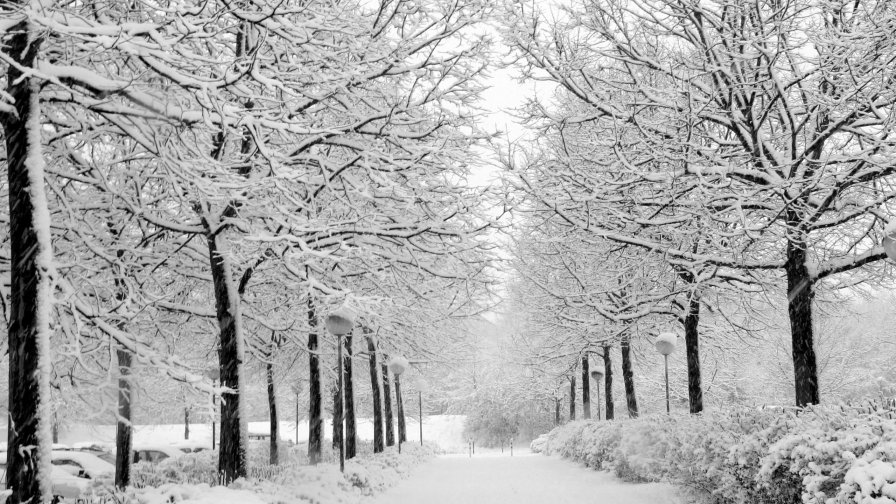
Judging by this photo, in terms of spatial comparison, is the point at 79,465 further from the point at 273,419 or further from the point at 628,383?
the point at 628,383

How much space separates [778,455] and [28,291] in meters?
6.76

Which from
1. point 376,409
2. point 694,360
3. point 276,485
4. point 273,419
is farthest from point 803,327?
point 376,409

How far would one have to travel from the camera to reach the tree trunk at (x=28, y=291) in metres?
4.95

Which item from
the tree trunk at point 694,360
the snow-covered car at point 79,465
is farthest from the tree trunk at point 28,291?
the snow-covered car at point 79,465

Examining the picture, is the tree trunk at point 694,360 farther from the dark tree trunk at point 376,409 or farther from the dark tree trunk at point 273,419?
the dark tree trunk at point 273,419

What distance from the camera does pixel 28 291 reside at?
202 inches

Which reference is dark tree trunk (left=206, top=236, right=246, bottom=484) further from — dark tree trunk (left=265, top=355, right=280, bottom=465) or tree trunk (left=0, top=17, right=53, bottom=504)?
dark tree trunk (left=265, top=355, right=280, bottom=465)

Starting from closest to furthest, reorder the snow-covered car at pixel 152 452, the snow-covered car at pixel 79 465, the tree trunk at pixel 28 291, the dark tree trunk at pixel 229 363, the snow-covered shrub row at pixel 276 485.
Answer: the tree trunk at pixel 28 291 < the snow-covered shrub row at pixel 276 485 < the dark tree trunk at pixel 229 363 < the snow-covered car at pixel 79 465 < the snow-covered car at pixel 152 452

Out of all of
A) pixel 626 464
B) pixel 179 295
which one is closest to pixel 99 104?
pixel 179 295

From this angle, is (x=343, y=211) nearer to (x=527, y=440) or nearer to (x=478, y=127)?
(x=478, y=127)

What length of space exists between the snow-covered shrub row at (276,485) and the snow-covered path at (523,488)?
0.52 m

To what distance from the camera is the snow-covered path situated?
33.4 ft

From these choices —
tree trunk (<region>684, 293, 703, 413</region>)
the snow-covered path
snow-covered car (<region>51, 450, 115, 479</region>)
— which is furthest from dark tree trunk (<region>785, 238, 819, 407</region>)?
snow-covered car (<region>51, 450, 115, 479</region>)

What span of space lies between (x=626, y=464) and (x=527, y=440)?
31934 millimetres
